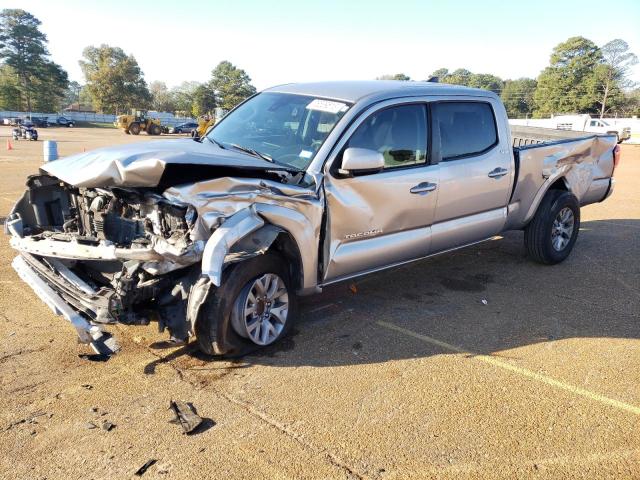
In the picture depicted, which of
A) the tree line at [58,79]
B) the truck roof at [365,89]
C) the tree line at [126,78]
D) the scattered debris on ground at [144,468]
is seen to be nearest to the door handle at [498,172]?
the truck roof at [365,89]

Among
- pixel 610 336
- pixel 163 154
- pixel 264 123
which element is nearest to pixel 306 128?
pixel 264 123

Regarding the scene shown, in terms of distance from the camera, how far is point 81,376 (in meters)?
3.55

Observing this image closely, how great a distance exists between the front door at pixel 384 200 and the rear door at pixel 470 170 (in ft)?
0.60

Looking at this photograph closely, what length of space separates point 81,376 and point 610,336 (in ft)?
14.0

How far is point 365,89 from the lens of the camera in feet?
15.5

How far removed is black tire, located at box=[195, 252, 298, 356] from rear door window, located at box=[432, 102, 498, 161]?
2.25 metres

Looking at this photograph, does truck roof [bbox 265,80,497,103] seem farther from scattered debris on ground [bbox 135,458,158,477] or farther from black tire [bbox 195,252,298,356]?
scattered debris on ground [bbox 135,458,158,477]

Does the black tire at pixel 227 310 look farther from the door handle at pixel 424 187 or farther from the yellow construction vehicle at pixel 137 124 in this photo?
the yellow construction vehicle at pixel 137 124

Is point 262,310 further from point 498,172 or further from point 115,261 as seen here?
point 498,172

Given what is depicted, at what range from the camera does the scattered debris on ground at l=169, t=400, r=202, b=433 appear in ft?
9.87

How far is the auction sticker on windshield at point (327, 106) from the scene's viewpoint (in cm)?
443

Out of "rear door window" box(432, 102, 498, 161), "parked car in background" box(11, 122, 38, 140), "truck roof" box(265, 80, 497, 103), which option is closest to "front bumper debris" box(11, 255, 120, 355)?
"truck roof" box(265, 80, 497, 103)

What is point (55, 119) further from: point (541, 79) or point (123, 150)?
point (541, 79)

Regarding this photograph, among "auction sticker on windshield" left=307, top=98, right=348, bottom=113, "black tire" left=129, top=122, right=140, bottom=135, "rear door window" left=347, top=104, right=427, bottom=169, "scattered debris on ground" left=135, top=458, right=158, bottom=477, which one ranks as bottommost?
"scattered debris on ground" left=135, top=458, right=158, bottom=477
